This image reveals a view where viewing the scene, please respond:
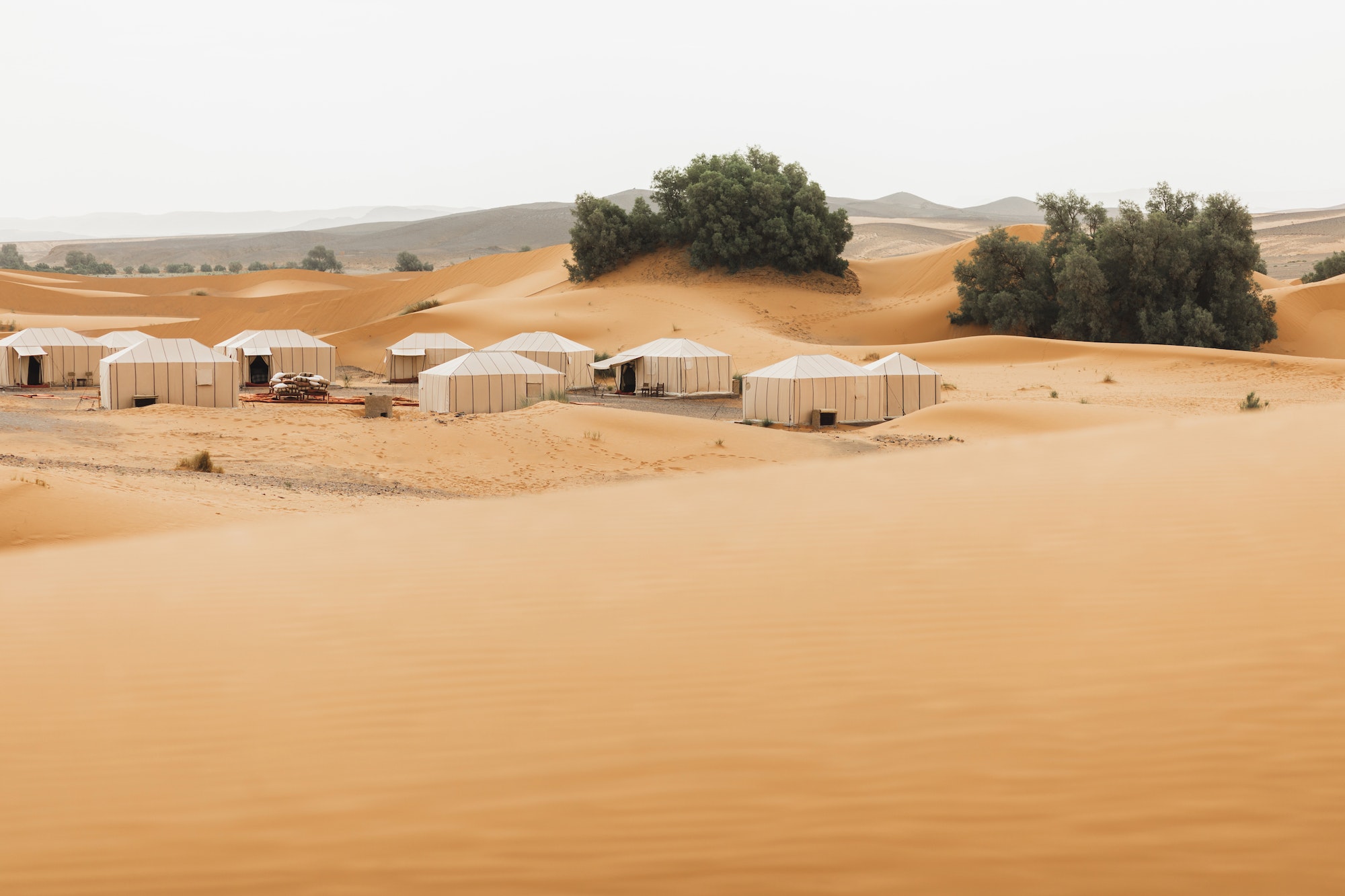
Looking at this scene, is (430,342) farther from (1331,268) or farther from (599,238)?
(1331,268)

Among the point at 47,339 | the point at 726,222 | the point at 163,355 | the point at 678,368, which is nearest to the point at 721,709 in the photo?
the point at 163,355

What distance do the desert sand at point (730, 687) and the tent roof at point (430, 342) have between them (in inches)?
1407

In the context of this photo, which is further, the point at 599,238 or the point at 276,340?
the point at 599,238

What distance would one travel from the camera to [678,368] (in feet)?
128

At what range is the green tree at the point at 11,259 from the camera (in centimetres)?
11419

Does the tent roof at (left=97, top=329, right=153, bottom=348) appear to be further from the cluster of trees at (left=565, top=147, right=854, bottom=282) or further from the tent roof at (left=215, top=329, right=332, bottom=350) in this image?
the cluster of trees at (left=565, top=147, right=854, bottom=282)

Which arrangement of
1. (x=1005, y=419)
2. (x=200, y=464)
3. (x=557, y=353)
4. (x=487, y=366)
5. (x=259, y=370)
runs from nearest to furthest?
(x=200, y=464), (x=1005, y=419), (x=487, y=366), (x=557, y=353), (x=259, y=370)

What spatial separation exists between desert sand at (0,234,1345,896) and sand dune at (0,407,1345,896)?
0.02 meters

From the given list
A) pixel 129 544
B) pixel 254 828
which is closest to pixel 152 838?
pixel 254 828

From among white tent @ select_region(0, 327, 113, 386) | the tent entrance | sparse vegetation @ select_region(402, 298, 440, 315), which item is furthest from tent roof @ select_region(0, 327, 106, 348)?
sparse vegetation @ select_region(402, 298, 440, 315)

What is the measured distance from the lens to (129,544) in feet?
32.4

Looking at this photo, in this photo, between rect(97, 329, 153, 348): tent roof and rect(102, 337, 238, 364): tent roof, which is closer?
rect(102, 337, 238, 364): tent roof

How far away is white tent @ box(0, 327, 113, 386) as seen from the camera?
41719 millimetres

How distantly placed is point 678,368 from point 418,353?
1168 centimetres
